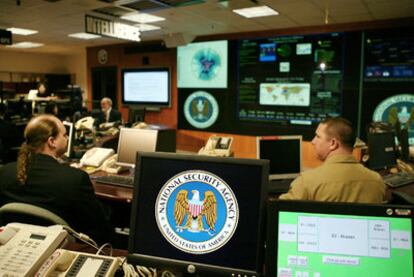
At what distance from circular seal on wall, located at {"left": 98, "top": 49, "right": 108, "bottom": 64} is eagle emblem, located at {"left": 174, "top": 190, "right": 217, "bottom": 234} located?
868 cm

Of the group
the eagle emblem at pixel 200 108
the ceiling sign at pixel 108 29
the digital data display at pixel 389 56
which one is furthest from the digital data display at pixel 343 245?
the eagle emblem at pixel 200 108

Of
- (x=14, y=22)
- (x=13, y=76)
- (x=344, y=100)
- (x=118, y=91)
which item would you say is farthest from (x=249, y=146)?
(x=13, y=76)

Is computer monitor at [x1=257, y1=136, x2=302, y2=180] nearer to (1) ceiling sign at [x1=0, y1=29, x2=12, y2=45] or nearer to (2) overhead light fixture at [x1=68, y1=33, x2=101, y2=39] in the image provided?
(1) ceiling sign at [x1=0, y1=29, x2=12, y2=45]

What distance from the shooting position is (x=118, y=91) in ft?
29.2

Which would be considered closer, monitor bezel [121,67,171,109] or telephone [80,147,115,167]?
telephone [80,147,115,167]

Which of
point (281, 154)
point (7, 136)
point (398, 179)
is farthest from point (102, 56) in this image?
point (398, 179)

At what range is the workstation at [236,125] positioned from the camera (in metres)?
0.89

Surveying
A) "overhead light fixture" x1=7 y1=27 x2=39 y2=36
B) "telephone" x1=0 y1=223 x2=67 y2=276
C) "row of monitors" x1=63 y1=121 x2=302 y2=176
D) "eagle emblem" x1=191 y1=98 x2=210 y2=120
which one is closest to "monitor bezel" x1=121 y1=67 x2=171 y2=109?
"eagle emblem" x1=191 y1=98 x2=210 y2=120

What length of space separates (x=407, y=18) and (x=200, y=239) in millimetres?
5711

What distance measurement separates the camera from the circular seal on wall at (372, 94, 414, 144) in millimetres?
5434

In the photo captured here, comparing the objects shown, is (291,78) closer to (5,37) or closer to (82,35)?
(82,35)

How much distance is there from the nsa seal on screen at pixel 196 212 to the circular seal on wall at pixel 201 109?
20.5 feet

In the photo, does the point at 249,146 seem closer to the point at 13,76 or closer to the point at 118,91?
the point at 118,91

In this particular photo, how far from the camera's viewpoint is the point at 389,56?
5.46 meters
